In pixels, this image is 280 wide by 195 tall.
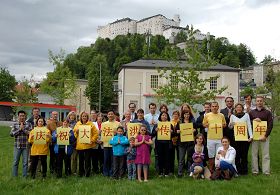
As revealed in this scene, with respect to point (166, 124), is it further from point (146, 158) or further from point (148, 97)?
point (148, 97)

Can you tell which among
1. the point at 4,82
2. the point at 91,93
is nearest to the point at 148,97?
the point at 91,93

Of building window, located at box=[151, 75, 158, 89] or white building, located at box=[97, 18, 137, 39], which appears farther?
white building, located at box=[97, 18, 137, 39]

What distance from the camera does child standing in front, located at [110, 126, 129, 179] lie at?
11.3 meters

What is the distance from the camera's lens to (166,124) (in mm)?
11477

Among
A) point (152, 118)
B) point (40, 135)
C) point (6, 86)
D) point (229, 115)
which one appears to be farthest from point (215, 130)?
point (6, 86)

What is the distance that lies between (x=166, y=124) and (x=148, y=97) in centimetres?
4400

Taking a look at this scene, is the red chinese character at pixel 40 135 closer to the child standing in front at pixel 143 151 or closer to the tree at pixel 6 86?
the child standing in front at pixel 143 151

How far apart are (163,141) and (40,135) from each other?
135 inches

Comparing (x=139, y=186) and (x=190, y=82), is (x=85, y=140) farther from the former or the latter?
(x=190, y=82)

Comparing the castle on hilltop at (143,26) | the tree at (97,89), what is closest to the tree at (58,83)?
the tree at (97,89)

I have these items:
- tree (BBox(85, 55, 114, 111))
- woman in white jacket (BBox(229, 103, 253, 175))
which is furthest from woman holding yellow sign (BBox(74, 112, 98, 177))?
tree (BBox(85, 55, 114, 111))

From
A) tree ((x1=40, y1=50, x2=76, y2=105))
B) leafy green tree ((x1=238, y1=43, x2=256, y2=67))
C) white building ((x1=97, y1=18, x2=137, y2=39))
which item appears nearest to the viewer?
tree ((x1=40, y1=50, x2=76, y2=105))

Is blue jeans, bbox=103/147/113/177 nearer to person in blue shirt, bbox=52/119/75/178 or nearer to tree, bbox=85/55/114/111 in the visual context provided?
person in blue shirt, bbox=52/119/75/178

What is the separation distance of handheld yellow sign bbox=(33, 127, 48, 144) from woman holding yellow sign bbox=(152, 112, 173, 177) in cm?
304
